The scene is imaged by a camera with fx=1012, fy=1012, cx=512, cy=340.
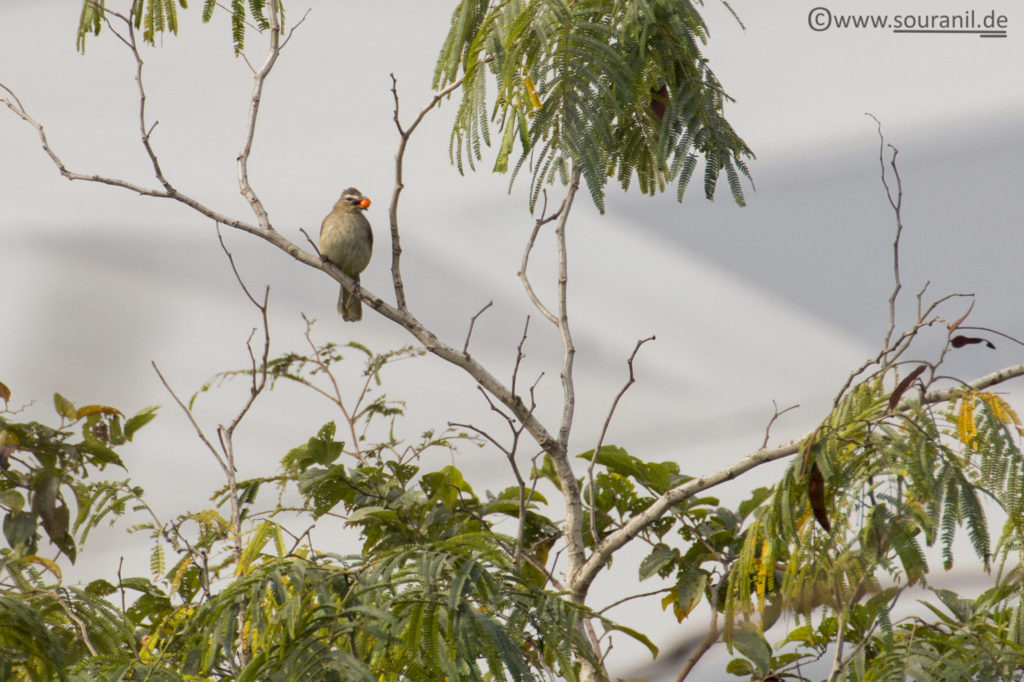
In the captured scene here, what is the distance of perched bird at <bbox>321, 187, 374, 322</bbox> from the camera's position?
194 inches

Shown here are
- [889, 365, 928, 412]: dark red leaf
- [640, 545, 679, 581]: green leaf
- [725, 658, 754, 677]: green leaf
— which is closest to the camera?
[889, 365, 928, 412]: dark red leaf

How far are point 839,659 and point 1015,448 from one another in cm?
51

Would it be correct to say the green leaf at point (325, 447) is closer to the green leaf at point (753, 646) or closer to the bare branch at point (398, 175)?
the bare branch at point (398, 175)

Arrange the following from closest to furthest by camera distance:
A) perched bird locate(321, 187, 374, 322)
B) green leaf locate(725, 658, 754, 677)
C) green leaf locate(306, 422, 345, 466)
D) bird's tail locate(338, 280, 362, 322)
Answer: green leaf locate(725, 658, 754, 677) < green leaf locate(306, 422, 345, 466) < bird's tail locate(338, 280, 362, 322) < perched bird locate(321, 187, 374, 322)

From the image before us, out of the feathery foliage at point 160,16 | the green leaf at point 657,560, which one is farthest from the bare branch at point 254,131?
the green leaf at point 657,560

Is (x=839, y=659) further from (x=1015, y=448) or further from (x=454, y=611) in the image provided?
(x=454, y=611)

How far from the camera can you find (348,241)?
195 inches

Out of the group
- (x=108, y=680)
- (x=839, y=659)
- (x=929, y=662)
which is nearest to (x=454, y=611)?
(x=108, y=680)

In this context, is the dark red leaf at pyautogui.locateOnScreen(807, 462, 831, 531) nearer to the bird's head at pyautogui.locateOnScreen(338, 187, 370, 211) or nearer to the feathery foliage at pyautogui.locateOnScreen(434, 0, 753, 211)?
the feathery foliage at pyautogui.locateOnScreen(434, 0, 753, 211)

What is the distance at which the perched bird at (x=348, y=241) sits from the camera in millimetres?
4938

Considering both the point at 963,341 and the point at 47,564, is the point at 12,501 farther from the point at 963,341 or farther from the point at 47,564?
the point at 963,341

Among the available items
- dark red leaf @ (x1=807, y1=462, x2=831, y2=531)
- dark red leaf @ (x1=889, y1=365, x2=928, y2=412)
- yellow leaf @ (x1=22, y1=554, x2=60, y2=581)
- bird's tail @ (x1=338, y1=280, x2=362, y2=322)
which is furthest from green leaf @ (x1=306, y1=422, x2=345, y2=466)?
bird's tail @ (x1=338, y1=280, x2=362, y2=322)

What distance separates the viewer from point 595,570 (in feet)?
7.93

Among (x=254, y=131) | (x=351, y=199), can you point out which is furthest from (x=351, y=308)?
(x=254, y=131)
